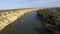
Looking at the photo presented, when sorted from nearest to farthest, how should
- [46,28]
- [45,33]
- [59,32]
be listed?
[59,32] → [45,33] → [46,28]

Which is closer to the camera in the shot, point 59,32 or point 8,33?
point 59,32

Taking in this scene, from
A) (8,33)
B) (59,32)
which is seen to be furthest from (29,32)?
(59,32)

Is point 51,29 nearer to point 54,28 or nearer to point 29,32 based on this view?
point 54,28

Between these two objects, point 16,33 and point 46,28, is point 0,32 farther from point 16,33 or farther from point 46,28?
point 46,28

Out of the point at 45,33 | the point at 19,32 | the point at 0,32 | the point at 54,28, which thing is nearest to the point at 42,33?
the point at 45,33

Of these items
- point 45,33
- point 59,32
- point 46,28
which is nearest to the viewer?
point 59,32

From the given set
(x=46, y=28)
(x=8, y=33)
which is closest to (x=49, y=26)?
(x=46, y=28)

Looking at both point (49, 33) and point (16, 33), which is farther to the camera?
point (16, 33)

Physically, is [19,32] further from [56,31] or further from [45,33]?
[56,31]
